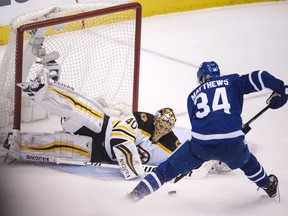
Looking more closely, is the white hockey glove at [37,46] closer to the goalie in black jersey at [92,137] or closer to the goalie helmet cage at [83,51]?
the goalie helmet cage at [83,51]

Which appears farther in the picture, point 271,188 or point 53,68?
point 53,68

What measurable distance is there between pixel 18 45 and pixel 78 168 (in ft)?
1.99

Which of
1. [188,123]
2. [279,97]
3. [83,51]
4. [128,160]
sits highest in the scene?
[83,51]

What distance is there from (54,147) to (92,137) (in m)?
0.18

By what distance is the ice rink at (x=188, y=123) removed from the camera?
254cm

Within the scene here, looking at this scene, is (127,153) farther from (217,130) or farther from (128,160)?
(217,130)

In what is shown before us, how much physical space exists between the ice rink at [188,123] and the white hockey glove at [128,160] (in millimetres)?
43

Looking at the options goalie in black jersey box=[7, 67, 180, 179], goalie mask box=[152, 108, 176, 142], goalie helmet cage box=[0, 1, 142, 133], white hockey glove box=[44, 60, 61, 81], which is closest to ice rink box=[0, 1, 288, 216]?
goalie in black jersey box=[7, 67, 180, 179]

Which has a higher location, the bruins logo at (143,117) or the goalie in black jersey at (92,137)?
the bruins logo at (143,117)

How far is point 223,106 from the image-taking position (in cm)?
257

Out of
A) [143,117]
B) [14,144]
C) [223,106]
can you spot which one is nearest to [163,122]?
[143,117]

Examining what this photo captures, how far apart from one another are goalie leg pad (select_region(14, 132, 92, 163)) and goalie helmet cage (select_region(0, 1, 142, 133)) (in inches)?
4.9

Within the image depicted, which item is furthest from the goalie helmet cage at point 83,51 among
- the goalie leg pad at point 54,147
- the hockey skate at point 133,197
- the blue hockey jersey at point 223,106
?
the blue hockey jersey at point 223,106

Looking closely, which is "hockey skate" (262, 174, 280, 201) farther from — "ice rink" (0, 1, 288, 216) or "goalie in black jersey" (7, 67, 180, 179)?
"goalie in black jersey" (7, 67, 180, 179)
